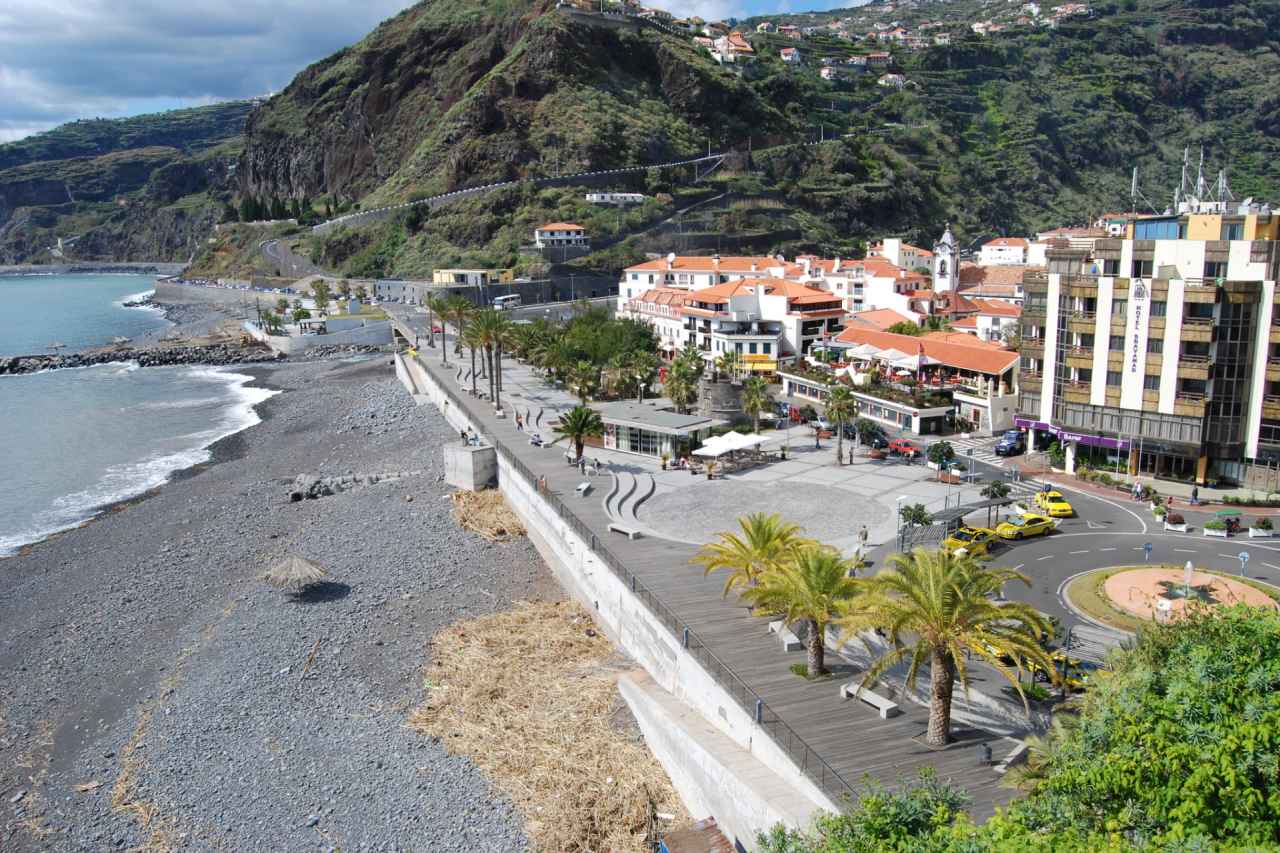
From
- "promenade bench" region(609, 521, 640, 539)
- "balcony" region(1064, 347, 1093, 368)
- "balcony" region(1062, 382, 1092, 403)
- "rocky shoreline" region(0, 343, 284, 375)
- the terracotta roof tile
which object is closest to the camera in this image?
"promenade bench" region(609, 521, 640, 539)

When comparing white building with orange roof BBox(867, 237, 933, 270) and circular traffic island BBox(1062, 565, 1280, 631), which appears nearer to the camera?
circular traffic island BBox(1062, 565, 1280, 631)

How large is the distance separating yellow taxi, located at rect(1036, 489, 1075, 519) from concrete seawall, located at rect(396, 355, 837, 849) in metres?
17.2

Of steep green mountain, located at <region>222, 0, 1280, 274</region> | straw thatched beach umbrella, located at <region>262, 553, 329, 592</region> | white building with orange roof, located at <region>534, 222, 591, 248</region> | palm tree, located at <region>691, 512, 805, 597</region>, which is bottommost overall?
straw thatched beach umbrella, located at <region>262, 553, 329, 592</region>

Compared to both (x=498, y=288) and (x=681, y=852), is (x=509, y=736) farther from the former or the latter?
(x=498, y=288)

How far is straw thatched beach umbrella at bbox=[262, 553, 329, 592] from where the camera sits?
30.9m

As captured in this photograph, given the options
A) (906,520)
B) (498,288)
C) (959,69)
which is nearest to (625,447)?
(906,520)

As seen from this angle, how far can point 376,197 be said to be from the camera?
152 meters

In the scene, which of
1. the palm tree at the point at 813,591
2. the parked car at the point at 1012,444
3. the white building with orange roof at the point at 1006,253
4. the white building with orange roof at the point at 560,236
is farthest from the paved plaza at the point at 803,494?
the white building with orange roof at the point at 560,236

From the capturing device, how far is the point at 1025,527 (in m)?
30.7

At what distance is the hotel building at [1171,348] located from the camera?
3541 cm

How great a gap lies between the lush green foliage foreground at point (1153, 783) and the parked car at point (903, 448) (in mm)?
29346

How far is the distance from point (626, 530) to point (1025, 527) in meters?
14.0

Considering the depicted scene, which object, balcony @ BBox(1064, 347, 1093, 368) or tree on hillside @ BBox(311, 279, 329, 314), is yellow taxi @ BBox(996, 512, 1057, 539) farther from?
tree on hillside @ BBox(311, 279, 329, 314)

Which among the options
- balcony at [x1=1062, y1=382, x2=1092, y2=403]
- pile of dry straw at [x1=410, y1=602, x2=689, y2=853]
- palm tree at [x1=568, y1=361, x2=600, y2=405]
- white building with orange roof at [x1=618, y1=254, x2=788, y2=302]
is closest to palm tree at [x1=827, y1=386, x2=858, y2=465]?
balcony at [x1=1062, y1=382, x2=1092, y2=403]
